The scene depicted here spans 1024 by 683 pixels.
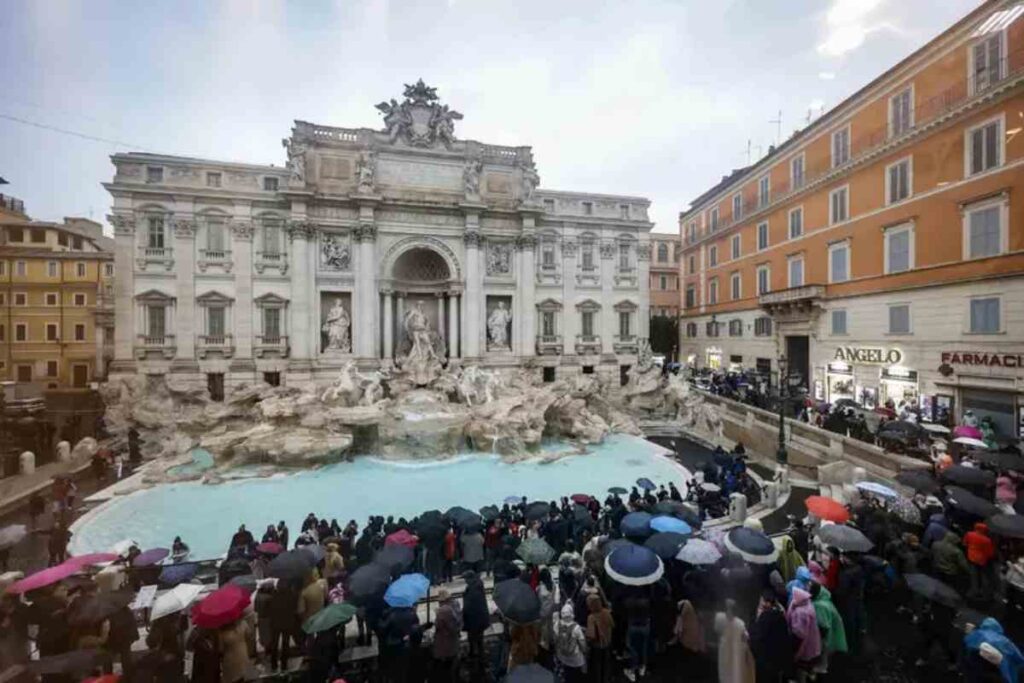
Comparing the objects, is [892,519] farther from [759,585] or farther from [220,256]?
[220,256]

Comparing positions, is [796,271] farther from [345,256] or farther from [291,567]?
[291,567]

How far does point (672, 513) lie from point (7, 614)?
922 centimetres

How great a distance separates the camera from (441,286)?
24953 millimetres

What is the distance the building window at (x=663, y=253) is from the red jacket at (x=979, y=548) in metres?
38.1

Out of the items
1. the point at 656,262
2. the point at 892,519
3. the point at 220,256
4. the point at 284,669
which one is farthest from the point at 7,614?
the point at 656,262

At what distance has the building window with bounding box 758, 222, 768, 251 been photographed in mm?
25984

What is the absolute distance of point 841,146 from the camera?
21047 millimetres

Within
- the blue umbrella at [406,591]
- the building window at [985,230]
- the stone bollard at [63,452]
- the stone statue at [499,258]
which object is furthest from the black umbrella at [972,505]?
the stone bollard at [63,452]

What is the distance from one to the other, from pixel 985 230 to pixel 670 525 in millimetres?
17580

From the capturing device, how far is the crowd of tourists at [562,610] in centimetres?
454

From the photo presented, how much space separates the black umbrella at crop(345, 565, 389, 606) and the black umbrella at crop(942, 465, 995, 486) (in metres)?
10.8

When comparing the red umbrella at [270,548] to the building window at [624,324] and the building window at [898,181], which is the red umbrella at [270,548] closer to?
the building window at [624,324]

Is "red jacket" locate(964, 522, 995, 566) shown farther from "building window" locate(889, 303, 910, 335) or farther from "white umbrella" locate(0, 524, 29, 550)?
"building window" locate(889, 303, 910, 335)

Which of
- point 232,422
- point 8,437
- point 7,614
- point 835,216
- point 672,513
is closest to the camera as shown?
point 7,614
